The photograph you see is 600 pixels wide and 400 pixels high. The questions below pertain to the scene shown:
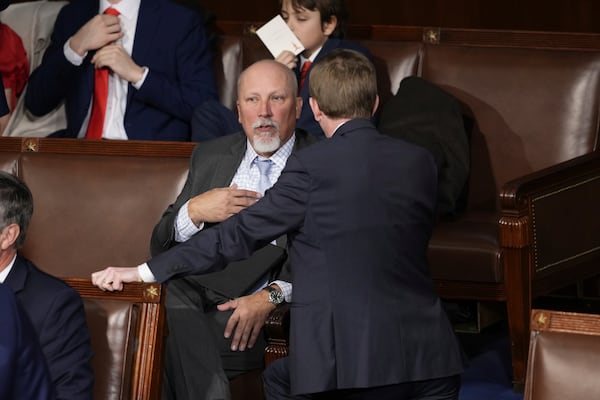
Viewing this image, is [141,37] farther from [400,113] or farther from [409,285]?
[409,285]

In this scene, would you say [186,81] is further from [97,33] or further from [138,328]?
[138,328]

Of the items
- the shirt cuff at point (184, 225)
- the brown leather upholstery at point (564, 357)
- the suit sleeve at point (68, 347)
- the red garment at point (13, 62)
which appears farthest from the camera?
the red garment at point (13, 62)

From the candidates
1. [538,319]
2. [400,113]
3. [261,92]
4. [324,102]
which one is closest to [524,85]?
[400,113]

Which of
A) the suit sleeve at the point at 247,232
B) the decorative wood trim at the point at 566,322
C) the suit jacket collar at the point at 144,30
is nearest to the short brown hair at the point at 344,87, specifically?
the suit sleeve at the point at 247,232

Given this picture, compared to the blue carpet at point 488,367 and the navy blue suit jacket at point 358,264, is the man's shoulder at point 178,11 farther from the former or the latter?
the navy blue suit jacket at point 358,264

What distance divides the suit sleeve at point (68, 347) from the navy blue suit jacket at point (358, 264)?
460 mm

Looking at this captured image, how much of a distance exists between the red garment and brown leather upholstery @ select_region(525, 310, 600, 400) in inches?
114

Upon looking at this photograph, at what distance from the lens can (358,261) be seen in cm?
274

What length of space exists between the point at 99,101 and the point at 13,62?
425 mm

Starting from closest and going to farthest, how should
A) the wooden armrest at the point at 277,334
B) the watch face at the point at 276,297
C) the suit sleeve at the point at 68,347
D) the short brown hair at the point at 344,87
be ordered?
the suit sleeve at the point at 68,347 < the short brown hair at the point at 344,87 < the wooden armrest at the point at 277,334 < the watch face at the point at 276,297

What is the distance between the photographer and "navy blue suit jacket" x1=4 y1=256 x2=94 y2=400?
2559mm

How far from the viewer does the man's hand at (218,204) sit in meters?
3.40

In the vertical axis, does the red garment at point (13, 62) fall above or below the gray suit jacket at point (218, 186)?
above

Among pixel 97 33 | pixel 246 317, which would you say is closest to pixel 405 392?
pixel 246 317
